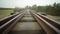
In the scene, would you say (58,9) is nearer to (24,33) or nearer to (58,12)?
(58,12)

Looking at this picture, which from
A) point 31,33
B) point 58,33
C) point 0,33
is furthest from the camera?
point 31,33

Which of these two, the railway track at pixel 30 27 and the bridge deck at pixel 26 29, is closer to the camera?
the railway track at pixel 30 27

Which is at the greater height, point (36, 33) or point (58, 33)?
point (58, 33)

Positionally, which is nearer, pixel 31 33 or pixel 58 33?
pixel 58 33

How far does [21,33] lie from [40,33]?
70 centimetres

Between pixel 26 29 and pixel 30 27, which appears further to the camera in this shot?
pixel 30 27

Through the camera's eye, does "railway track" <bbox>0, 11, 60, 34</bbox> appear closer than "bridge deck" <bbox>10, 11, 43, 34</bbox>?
Yes

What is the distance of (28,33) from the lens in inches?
163

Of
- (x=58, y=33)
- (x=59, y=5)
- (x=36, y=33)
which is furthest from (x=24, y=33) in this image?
(x=59, y=5)

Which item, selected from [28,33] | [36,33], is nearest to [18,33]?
[28,33]

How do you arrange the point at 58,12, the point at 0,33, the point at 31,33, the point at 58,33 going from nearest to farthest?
the point at 58,33
the point at 0,33
the point at 31,33
the point at 58,12

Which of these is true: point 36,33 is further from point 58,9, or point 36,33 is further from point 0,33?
point 58,9

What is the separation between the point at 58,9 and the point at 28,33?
17.9m

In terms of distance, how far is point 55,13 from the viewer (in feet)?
68.4
